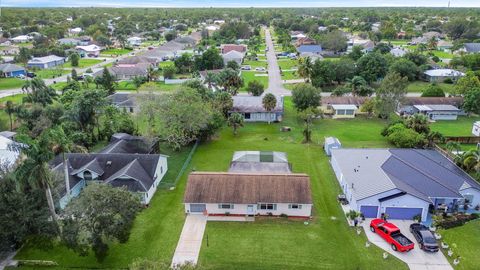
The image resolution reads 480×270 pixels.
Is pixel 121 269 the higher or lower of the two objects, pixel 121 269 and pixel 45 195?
the lower

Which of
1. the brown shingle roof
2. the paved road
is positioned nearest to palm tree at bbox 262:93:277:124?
the paved road

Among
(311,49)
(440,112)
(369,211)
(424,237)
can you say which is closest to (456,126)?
(440,112)

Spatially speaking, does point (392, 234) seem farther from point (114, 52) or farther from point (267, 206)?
point (114, 52)

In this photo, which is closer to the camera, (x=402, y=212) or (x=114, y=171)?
(x=402, y=212)

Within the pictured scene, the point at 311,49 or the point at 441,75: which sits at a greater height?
the point at 311,49

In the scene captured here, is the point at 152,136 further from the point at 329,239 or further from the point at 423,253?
the point at 423,253

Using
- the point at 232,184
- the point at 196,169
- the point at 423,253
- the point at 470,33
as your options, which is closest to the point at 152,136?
the point at 196,169
